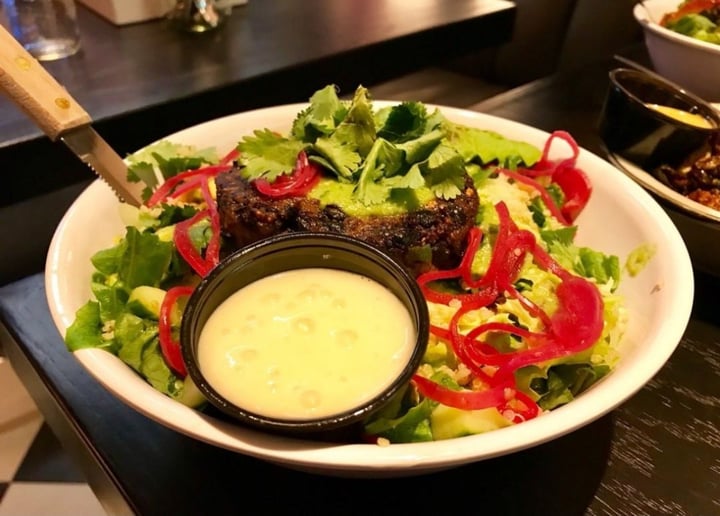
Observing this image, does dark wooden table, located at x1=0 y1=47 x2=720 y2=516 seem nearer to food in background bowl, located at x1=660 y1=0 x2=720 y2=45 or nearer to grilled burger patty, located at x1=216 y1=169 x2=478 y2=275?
grilled burger patty, located at x1=216 y1=169 x2=478 y2=275

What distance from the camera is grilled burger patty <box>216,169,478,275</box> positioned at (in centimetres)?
147

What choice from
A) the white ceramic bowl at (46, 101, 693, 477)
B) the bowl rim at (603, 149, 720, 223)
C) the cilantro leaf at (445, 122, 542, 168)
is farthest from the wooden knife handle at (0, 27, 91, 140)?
the bowl rim at (603, 149, 720, 223)

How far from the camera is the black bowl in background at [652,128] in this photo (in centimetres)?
200

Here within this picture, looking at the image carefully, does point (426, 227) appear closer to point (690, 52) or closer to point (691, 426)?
point (691, 426)

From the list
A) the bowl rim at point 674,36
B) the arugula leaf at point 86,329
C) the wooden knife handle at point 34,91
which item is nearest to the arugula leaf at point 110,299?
the arugula leaf at point 86,329

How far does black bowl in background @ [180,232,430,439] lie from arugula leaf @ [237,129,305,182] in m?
0.25

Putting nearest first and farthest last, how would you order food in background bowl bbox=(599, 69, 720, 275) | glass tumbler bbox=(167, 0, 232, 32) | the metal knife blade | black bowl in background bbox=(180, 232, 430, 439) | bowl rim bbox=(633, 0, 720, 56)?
black bowl in background bbox=(180, 232, 430, 439), the metal knife blade, food in background bowl bbox=(599, 69, 720, 275), bowl rim bbox=(633, 0, 720, 56), glass tumbler bbox=(167, 0, 232, 32)

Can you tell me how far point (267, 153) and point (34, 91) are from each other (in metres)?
0.50

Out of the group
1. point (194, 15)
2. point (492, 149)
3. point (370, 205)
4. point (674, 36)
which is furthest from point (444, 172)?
point (194, 15)

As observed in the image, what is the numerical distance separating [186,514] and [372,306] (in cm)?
52

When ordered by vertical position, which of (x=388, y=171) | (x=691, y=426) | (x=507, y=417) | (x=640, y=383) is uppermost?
(x=388, y=171)

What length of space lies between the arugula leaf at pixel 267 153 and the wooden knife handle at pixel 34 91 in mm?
356

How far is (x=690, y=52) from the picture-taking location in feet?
8.16

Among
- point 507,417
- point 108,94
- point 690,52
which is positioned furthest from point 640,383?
point 108,94
